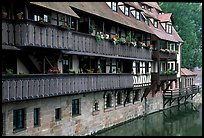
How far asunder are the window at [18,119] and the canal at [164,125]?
20.6 feet

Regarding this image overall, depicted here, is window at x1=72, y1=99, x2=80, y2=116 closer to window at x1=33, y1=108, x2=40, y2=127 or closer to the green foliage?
window at x1=33, y1=108, x2=40, y2=127

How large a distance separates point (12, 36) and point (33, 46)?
101 centimetres

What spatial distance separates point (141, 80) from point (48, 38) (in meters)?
12.4

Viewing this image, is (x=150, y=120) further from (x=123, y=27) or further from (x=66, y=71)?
(x=66, y=71)

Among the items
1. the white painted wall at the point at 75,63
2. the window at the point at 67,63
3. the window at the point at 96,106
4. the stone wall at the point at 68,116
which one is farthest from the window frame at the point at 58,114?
the window at the point at 96,106

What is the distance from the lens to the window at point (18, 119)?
40.9 ft

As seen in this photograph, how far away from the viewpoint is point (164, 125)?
75.2ft

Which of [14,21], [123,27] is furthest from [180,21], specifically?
[14,21]

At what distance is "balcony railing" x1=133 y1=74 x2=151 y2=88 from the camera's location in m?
22.7

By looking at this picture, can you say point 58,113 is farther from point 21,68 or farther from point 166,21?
point 166,21

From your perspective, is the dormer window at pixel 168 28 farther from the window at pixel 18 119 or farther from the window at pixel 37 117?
the window at pixel 18 119

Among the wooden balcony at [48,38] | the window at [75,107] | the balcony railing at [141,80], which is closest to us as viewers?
the wooden balcony at [48,38]

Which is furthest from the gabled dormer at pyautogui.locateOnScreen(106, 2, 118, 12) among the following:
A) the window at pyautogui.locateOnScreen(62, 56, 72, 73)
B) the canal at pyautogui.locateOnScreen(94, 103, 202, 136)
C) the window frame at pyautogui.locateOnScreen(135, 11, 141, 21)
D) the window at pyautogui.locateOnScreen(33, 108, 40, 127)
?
the window at pyautogui.locateOnScreen(33, 108, 40, 127)

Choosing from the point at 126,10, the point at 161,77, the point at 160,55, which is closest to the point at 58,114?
the point at 126,10
